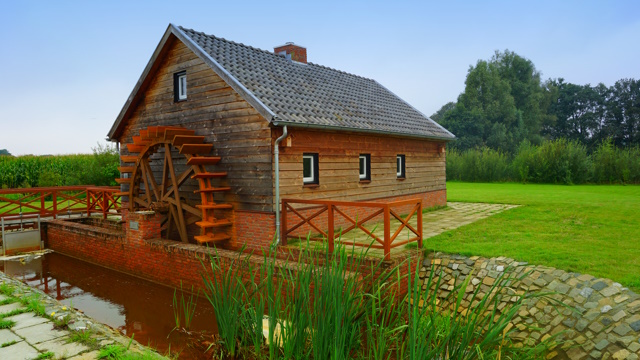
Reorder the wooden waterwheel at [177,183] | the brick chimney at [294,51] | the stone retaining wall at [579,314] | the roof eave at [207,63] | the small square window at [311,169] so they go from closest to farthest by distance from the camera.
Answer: the stone retaining wall at [579,314], the roof eave at [207,63], the wooden waterwheel at [177,183], the small square window at [311,169], the brick chimney at [294,51]

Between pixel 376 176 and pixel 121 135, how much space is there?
8344mm

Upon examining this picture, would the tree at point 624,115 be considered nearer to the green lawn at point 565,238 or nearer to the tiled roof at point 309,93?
the green lawn at point 565,238

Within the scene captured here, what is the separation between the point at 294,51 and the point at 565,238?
9.77 meters

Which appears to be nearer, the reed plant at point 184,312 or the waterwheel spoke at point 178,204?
the reed plant at point 184,312

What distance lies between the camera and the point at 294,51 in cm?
1473

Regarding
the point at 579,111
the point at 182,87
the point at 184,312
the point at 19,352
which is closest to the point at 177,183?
the point at 182,87

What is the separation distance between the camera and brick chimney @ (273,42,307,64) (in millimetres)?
14641

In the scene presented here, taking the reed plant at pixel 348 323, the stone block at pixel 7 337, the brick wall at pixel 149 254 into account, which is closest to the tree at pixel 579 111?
the brick wall at pixel 149 254

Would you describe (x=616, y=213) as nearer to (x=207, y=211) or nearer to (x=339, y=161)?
(x=339, y=161)

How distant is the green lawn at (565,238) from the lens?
7582mm

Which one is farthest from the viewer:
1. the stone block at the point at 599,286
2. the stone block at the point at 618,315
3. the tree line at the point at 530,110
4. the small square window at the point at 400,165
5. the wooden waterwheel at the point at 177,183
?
the tree line at the point at 530,110

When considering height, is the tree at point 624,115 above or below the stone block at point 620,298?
above

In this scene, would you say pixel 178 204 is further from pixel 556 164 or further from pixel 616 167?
pixel 616 167

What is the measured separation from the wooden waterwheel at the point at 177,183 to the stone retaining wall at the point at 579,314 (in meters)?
5.70
